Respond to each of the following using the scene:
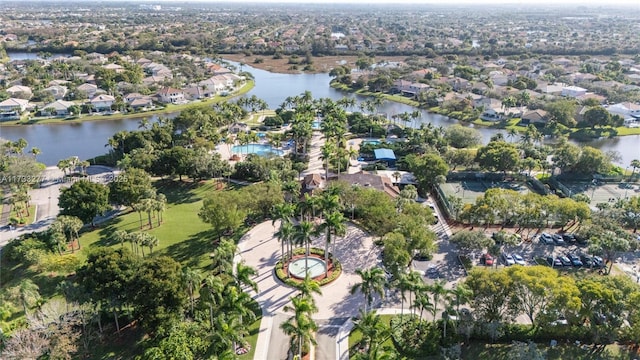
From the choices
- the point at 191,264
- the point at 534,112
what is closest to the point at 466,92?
the point at 534,112

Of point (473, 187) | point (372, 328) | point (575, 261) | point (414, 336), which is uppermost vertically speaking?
point (372, 328)

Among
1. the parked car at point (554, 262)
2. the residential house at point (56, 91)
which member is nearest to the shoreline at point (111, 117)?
the residential house at point (56, 91)

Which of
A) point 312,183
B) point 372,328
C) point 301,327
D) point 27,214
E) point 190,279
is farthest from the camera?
point 312,183

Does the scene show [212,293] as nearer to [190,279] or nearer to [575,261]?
[190,279]

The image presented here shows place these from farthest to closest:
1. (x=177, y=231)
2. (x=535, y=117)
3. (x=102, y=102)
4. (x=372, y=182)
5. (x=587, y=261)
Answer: (x=102, y=102), (x=535, y=117), (x=372, y=182), (x=177, y=231), (x=587, y=261)

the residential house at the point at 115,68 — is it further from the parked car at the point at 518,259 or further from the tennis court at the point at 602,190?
the parked car at the point at 518,259

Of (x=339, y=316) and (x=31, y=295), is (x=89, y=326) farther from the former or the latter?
(x=339, y=316)

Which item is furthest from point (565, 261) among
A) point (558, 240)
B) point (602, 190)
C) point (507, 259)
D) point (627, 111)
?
point (627, 111)
